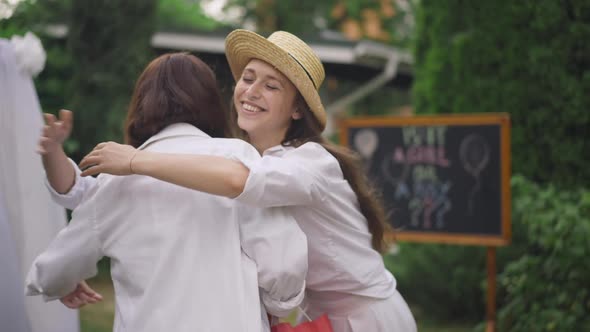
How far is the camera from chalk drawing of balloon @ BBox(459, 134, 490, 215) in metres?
5.43

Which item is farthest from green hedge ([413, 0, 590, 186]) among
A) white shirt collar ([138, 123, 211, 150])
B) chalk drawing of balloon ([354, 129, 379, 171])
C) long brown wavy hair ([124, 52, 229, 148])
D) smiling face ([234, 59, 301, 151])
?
white shirt collar ([138, 123, 211, 150])

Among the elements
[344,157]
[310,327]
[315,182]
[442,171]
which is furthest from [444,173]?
[315,182]

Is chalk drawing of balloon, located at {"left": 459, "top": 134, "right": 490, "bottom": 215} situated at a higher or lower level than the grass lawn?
higher

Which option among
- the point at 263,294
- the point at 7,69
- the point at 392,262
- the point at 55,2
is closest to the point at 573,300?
the point at 392,262

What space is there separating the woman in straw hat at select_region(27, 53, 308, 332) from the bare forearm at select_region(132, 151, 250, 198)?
86 millimetres

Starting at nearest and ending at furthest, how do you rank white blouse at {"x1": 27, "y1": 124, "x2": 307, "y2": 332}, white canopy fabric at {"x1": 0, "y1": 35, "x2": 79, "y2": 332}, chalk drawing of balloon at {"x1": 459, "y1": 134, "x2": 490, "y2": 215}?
white blouse at {"x1": 27, "y1": 124, "x2": 307, "y2": 332}, white canopy fabric at {"x1": 0, "y1": 35, "x2": 79, "y2": 332}, chalk drawing of balloon at {"x1": 459, "y1": 134, "x2": 490, "y2": 215}

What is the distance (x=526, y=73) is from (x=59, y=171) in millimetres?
4165

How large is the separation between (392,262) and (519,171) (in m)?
1.45

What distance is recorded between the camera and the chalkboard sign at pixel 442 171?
209 inches

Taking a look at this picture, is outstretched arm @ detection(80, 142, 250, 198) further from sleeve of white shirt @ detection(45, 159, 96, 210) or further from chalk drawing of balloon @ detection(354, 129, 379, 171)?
chalk drawing of balloon @ detection(354, 129, 379, 171)

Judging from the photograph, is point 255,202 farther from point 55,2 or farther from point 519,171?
point 55,2

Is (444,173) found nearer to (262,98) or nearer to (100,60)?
(262,98)

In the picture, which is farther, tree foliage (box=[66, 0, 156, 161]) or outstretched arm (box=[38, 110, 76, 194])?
tree foliage (box=[66, 0, 156, 161])

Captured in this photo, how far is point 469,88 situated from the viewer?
20.6ft
